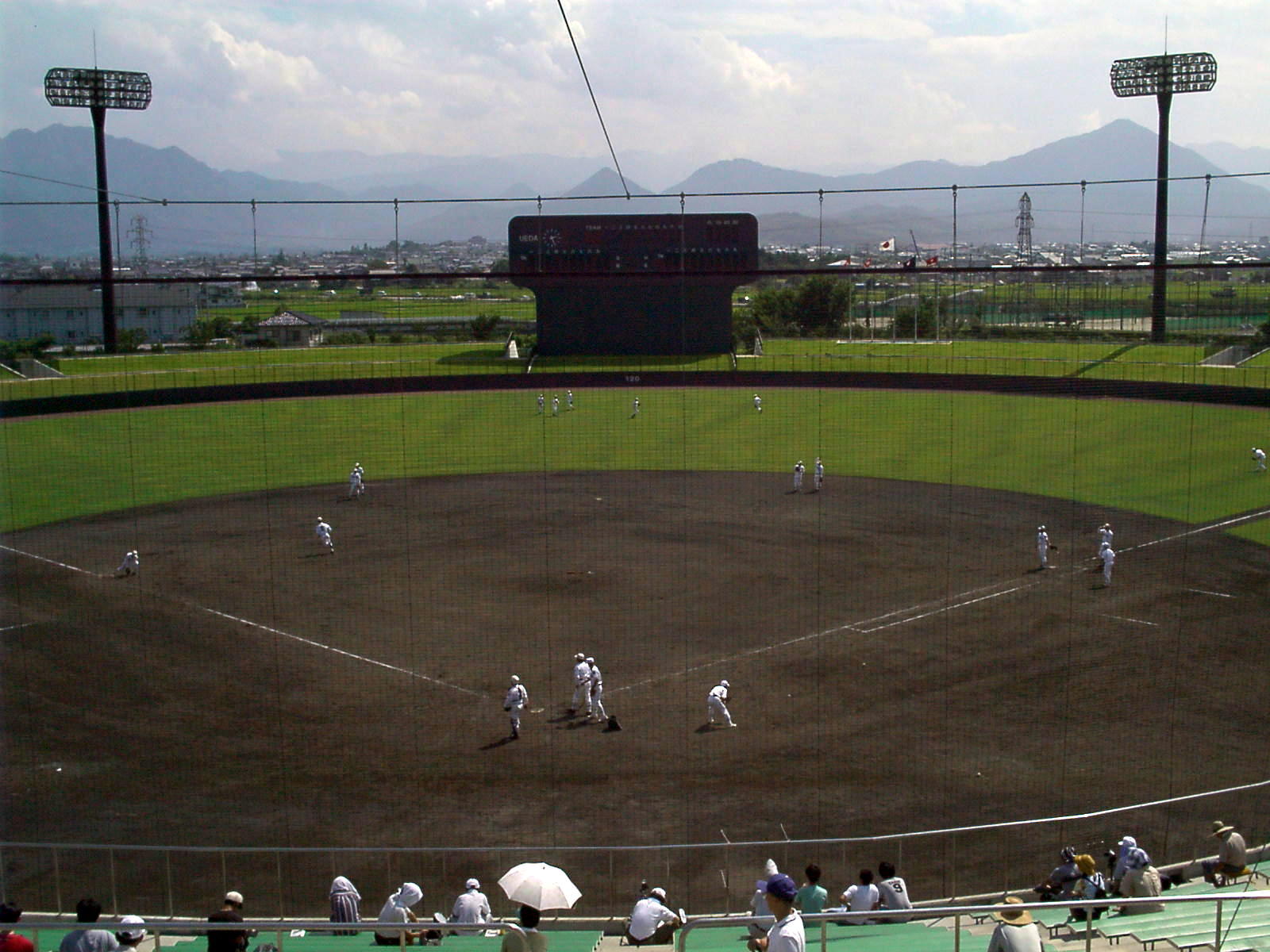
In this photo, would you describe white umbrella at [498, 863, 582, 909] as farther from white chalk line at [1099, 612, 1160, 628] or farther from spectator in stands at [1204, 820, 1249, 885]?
white chalk line at [1099, 612, 1160, 628]

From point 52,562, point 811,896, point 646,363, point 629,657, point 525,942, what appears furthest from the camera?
point 646,363

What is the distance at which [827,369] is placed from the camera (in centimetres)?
4266

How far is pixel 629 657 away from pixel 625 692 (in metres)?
1.38

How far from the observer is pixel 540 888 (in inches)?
283

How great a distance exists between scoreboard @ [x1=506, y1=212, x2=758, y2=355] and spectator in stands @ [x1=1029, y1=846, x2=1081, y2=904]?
108 ft

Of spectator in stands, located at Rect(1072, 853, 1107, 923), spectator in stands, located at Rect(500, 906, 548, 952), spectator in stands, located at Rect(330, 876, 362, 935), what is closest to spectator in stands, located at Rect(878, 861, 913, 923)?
spectator in stands, located at Rect(1072, 853, 1107, 923)

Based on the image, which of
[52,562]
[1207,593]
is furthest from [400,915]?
[52,562]

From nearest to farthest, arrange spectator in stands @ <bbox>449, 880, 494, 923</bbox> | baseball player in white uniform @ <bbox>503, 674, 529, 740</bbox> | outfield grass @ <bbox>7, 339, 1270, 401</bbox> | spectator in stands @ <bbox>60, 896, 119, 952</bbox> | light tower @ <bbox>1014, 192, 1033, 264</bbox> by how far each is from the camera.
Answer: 1. spectator in stands @ <bbox>60, 896, 119, 952</bbox>
2. spectator in stands @ <bbox>449, 880, 494, 923</bbox>
3. baseball player in white uniform @ <bbox>503, 674, 529, 740</bbox>
4. light tower @ <bbox>1014, 192, 1033, 264</bbox>
5. outfield grass @ <bbox>7, 339, 1270, 401</bbox>

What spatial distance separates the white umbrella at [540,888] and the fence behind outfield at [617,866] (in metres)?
2.01

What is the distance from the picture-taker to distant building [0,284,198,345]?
40.7 metres

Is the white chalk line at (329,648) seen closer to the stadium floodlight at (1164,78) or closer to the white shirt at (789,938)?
the white shirt at (789,938)

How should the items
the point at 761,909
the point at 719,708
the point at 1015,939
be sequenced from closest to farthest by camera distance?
1. the point at 1015,939
2. the point at 761,909
3. the point at 719,708

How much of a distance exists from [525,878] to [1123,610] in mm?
13548

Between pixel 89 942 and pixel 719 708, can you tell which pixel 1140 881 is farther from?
pixel 89 942
